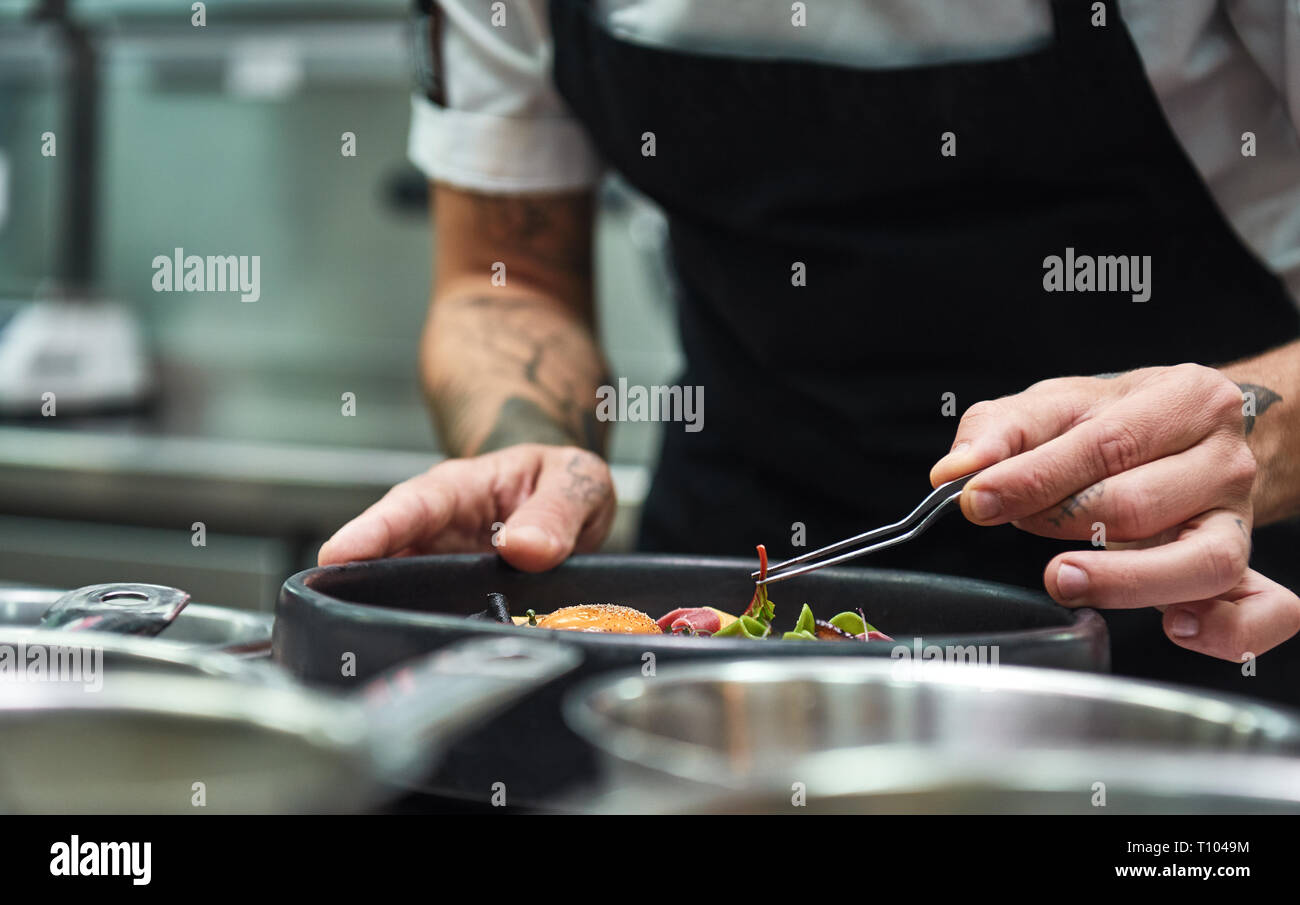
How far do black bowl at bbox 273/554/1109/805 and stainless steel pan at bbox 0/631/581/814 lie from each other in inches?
3.9

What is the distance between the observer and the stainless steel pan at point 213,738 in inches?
10.6

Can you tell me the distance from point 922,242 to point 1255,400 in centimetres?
30

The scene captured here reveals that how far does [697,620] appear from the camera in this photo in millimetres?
695

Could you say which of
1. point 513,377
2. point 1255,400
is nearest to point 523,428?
point 513,377

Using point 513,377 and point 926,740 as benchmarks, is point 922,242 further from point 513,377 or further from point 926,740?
point 926,740

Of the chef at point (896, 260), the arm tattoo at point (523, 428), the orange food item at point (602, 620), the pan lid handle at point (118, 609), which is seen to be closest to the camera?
the pan lid handle at point (118, 609)

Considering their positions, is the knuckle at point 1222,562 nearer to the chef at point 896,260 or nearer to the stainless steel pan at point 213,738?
the chef at point 896,260

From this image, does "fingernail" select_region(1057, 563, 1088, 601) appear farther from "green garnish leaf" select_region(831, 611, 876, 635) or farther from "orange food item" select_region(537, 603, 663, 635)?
"orange food item" select_region(537, 603, 663, 635)

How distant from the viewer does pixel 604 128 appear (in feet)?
3.79

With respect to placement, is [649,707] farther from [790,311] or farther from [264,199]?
[264,199]

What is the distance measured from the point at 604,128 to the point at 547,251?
0.22 m

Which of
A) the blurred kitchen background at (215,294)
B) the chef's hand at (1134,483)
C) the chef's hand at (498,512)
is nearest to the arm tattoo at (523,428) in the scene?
the chef's hand at (498,512)

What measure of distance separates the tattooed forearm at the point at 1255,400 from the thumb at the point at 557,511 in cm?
45
